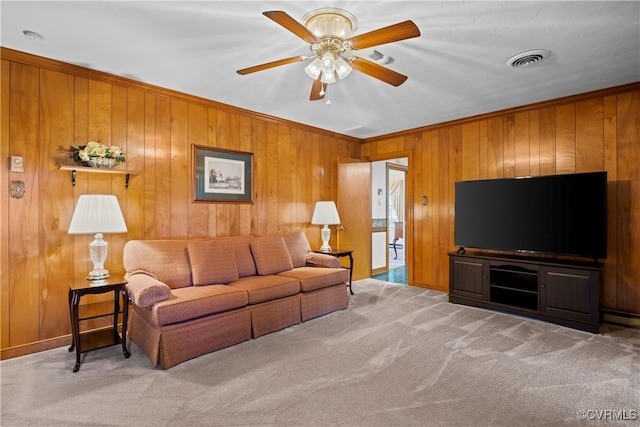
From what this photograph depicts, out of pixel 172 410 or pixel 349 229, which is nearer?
pixel 172 410

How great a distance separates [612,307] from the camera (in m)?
3.54

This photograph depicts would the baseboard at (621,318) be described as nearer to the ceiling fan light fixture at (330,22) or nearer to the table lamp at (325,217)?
the table lamp at (325,217)

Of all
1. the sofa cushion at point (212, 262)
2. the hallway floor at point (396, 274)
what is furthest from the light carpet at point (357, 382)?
the hallway floor at point (396, 274)

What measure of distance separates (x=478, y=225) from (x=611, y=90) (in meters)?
1.95

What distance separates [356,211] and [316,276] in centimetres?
208

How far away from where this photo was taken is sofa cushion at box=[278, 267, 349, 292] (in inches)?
141

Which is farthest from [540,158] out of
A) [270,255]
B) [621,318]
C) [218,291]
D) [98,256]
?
[98,256]

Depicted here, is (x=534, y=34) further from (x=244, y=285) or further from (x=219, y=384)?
(x=219, y=384)

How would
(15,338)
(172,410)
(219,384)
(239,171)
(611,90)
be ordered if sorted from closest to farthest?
(172,410)
(219,384)
(15,338)
(611,90)
(239,171)

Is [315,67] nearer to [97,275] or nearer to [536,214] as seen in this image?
[97,275]

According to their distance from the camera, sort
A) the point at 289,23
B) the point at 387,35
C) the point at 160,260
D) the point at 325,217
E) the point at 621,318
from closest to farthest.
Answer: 1. the point at 289,23
2. the point at 387,35
3. the point at 160,260
4. the point at 621,318
5. the point at 325,217

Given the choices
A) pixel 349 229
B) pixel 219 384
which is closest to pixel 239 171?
pixel 349 229

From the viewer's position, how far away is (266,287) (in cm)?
321

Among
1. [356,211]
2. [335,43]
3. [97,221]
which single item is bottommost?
[97,221]
